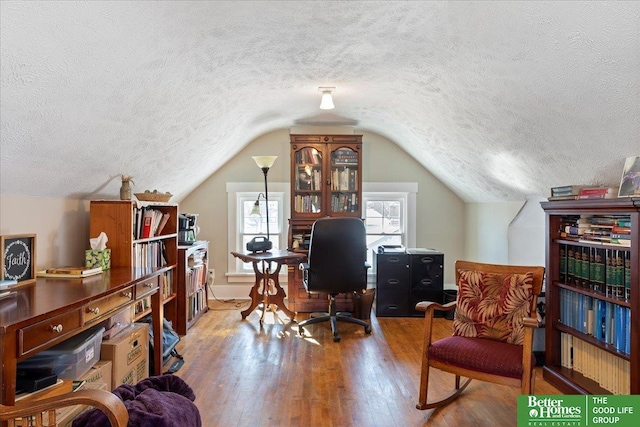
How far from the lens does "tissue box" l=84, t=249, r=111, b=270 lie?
9.02 feet

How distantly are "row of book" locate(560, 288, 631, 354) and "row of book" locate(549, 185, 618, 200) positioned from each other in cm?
63

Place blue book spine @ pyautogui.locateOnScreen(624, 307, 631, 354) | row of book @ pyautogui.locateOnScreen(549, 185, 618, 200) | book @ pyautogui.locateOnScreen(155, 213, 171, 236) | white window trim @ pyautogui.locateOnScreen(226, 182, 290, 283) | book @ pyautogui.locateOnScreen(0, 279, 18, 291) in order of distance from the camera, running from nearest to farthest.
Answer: book @ pyautogui.locateOnScreen(0, 279, 18, 291) → blue book spine @ pyautogui.locateOnScreen(624, 307, 631, 354) → row of book @ pyautogui.locateOnScreen(549, 185, 618, 200) → book @ pyautogui.locateOnScreen(155, 213, 171, 236) → white window trim @ pyautogui.locateOnScreen(226, 182, 290, 283)

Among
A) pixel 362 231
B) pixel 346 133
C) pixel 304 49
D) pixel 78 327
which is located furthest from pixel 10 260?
pixel 346 133

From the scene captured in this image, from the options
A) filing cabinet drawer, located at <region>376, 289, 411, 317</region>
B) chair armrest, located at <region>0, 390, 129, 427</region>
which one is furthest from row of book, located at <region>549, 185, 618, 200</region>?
chair armrest, located at <region>0, 390, 129, 427</region>

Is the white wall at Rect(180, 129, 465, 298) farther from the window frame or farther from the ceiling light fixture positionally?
the ceiling light fixture

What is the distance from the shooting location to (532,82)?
2334 millimetres

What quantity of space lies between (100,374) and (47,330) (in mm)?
671

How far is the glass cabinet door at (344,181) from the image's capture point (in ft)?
16.1

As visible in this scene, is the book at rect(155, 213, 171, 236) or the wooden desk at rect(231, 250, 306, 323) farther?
the wooden desk at rect(231, 250, 306, 323)

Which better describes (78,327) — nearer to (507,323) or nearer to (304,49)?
(304,49)

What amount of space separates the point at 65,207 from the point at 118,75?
4.28 ft

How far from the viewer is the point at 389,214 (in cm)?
555

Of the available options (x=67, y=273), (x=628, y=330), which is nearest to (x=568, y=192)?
(x=628, y=330)

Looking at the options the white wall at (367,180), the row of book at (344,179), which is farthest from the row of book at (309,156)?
the white wall at (367,180)
